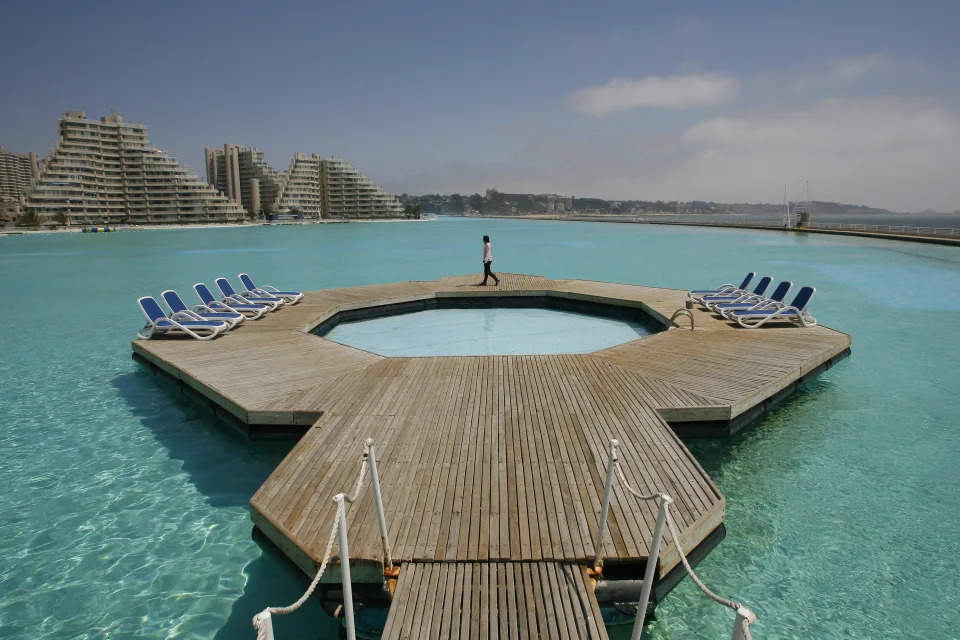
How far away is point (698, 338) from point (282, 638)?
813cm

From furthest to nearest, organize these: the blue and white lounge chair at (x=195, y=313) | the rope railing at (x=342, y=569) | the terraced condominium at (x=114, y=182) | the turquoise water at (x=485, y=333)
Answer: the terraced condominium at (x=114, y=182)
the turquoise water at (x=485, y=333)
the blue and white lounge chair at (x=195, y=313)
the rope railing at (x=342, y=569)

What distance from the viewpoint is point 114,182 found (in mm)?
105062

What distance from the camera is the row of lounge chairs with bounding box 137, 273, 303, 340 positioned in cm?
1058

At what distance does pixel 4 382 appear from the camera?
10234 millimetres

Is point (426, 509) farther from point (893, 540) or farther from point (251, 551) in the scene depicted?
point (893, 540)

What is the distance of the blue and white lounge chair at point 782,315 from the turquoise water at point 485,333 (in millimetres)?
2104

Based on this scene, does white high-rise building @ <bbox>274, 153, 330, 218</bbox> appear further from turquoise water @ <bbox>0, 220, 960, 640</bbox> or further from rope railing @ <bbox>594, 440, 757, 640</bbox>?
rope railing @ <bbox>594, 440, 757, 640</bbox>

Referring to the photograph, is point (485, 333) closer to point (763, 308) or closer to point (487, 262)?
point (487, 262)

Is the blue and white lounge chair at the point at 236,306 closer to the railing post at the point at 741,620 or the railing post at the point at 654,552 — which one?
the railing post at the point at 654,552

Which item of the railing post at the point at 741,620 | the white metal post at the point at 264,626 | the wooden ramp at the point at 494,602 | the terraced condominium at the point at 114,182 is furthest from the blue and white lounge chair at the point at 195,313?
the terraced condominium at the point at 114,182

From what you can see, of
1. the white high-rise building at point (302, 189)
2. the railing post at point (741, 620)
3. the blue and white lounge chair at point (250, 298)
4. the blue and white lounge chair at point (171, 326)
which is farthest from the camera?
the white high-rise building at point (302, 189)

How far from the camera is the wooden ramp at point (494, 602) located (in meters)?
3.32

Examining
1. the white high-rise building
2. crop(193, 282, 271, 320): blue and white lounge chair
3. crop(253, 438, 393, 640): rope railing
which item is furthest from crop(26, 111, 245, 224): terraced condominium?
crop(253, 438, 393, 640): rope railing

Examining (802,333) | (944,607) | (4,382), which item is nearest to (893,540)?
(944,607)
